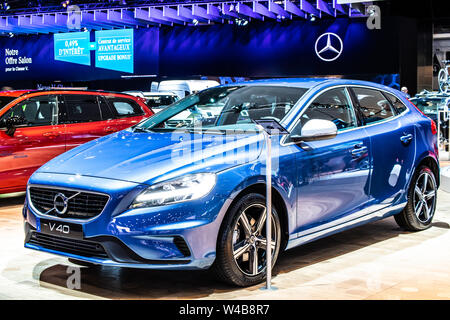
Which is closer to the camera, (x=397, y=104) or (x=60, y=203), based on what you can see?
(x=60, y=203)

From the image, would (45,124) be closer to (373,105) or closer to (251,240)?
(373,105)

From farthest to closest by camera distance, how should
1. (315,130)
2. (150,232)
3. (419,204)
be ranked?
(419,204)
(315,130)
(150,232)

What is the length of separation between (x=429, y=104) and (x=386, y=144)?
10.5 metres

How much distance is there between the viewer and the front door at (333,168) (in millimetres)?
4648

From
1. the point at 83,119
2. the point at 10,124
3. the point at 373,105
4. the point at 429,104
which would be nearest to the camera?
the point at 373,105

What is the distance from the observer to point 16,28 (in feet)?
88.9

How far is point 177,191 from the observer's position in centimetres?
396

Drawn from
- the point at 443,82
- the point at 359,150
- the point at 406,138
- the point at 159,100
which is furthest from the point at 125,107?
the point at 443,82

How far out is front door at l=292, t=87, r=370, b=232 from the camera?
4.65m

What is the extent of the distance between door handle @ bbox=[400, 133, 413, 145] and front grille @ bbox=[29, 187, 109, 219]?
117 inches

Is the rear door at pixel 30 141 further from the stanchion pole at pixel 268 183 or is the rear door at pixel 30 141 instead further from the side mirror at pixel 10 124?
the stanchion pole at pixel 268 183

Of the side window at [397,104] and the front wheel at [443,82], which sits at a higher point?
the front wheel at [443,82]

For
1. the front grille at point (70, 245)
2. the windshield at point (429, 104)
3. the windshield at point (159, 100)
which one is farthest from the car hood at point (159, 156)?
the windshield at point (159, 100)

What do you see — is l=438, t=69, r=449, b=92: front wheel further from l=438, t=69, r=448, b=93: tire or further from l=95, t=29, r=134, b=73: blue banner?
l=95, t=29, r=134, b=73: blue banner
